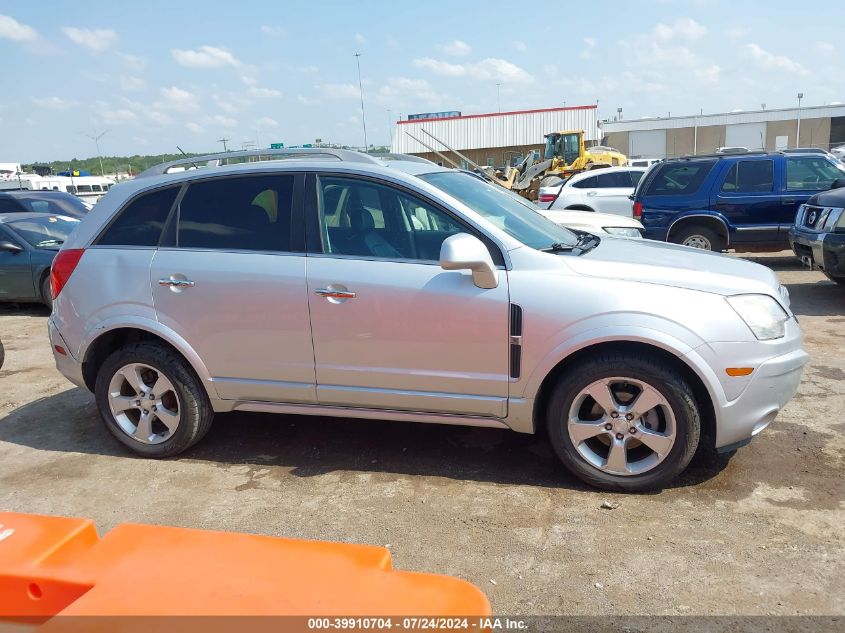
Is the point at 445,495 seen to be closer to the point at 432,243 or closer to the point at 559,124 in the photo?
the point at 432,243

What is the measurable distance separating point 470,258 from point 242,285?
1.42m

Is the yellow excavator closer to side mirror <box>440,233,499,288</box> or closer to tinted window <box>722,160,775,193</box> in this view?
tinted window <box>722,160,775,193</box>

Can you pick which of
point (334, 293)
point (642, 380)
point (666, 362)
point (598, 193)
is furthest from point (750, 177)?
point (334, 293)

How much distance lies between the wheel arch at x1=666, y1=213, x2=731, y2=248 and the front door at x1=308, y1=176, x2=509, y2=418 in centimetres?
779

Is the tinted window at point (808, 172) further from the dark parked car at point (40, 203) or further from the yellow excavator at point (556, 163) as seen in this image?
the yellow excavator at point (556, 163)

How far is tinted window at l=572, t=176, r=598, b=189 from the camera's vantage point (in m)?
14.4

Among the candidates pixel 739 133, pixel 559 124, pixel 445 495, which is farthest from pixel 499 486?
pixel 739 133

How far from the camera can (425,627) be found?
5.33 feet

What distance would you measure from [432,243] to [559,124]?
4740 cm

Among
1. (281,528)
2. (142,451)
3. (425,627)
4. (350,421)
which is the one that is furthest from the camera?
(350,421)

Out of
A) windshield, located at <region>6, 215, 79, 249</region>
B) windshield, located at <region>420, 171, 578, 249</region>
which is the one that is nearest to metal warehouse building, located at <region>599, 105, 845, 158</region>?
windshield, located at <region>6, 215, 79, 249</region>

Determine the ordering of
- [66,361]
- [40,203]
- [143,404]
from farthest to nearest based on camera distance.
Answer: [40,203] → [66,361] → [143,404]

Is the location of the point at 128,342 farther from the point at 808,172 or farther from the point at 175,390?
the point at 808,172

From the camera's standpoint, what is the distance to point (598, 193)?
46.7ft
